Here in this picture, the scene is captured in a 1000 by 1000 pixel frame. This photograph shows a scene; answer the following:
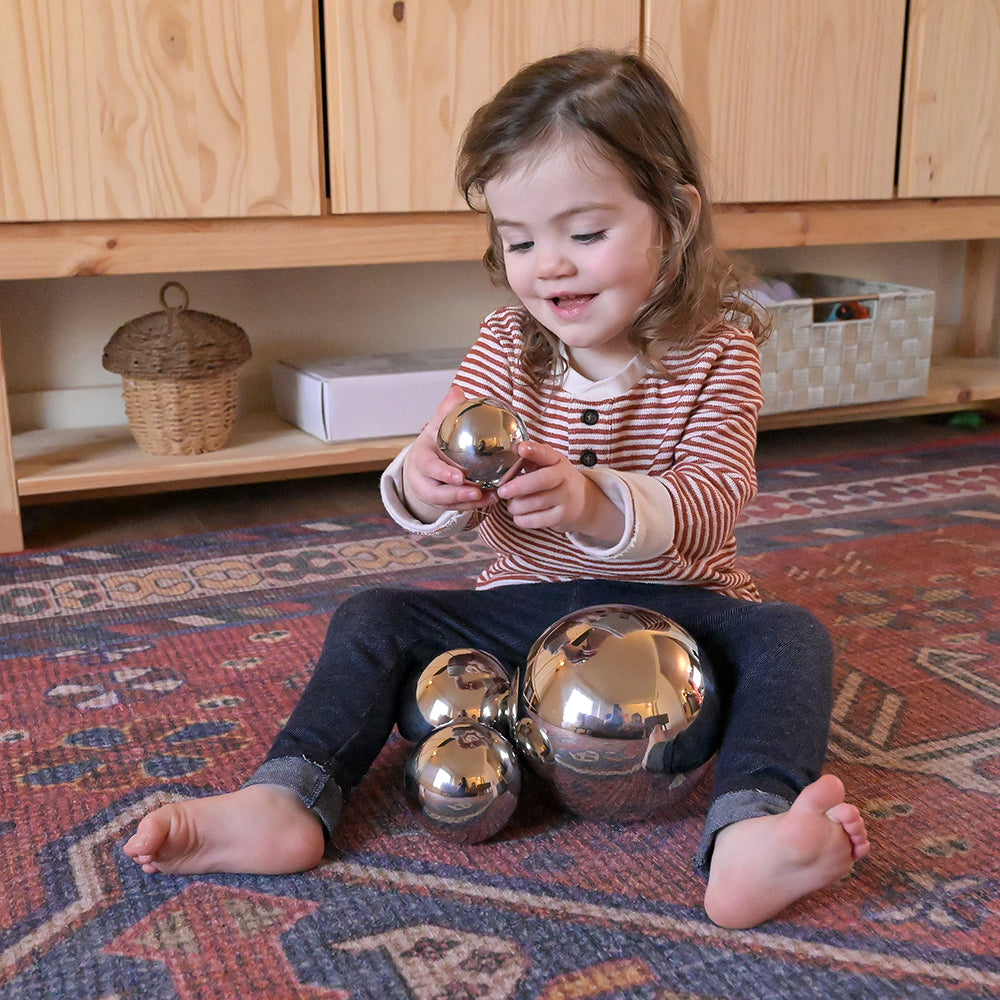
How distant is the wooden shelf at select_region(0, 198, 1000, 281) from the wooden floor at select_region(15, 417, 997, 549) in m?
0.32

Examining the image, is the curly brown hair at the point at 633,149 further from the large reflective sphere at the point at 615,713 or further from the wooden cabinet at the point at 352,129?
the wooden cabinet at the point at 352,129

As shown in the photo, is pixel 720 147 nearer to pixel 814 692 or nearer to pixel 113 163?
pixel 113 163

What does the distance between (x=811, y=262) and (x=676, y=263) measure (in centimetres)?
135

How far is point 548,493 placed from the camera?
737 millimetres

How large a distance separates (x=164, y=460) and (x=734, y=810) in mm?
973

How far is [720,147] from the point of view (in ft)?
5.15

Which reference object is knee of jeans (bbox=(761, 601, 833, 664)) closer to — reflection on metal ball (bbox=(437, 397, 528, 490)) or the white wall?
reflection on metal ball (bbox=(437, 397, 528, 490))

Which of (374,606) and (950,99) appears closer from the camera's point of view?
(374,606)

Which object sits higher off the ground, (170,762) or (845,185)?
(845,185)

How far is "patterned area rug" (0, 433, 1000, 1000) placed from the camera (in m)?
0.60

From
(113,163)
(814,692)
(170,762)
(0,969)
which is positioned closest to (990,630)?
(814,692)

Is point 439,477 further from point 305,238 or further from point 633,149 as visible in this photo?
point 305,238

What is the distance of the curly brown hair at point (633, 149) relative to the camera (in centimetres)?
80

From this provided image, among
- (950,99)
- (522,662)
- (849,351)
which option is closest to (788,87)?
(950,99)
